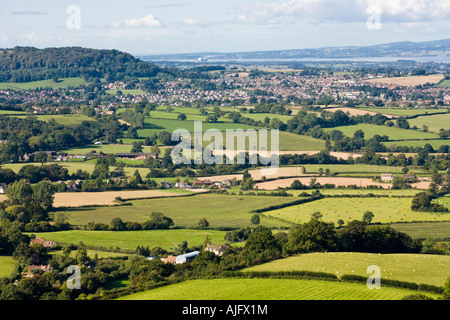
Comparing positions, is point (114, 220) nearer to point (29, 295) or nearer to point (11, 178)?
point (29, 295)

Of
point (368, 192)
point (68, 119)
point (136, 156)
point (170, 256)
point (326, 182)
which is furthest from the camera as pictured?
point (68, 119)

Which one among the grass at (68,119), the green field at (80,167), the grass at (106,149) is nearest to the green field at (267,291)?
the green field at (80,167)

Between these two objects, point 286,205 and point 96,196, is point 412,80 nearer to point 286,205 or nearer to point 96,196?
point 286,205

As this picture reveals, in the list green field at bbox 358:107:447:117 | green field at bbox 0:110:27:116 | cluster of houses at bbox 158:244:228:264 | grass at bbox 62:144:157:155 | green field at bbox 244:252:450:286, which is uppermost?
green field at bbox 0:110:27:116

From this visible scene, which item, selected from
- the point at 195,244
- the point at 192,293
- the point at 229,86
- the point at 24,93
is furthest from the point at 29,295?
the point at 229,86
